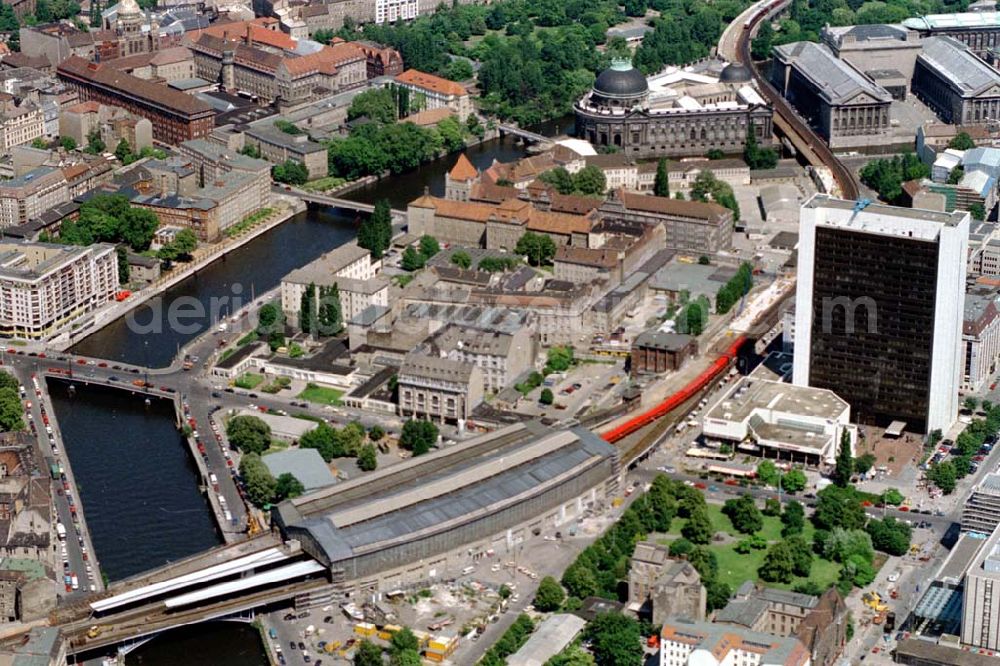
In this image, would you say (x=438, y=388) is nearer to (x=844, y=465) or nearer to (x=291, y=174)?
(x=844, y=465)

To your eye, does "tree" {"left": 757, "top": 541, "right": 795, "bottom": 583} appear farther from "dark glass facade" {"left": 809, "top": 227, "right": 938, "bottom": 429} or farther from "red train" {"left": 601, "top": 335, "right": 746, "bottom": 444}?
"dark glass facade" {"left": 809, "top": 227, "right": 938, "bottom": 429}

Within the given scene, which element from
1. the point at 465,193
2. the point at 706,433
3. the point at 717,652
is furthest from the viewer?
the point at 465,193

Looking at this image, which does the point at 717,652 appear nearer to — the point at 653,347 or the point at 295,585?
the point at 295,585

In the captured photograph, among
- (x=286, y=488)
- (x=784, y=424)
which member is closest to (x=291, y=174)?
(x=784, y=424)

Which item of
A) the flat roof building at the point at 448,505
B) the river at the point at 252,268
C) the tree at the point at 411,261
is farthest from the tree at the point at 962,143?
the flat roof building at the point at 448,505

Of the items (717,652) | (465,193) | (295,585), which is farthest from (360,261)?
(717,652)

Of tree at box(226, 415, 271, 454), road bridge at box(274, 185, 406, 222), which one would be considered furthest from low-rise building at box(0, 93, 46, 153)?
tree at box(226, 415, 271, 454)
